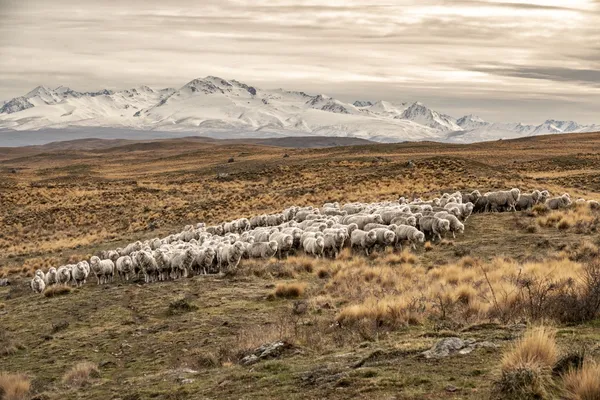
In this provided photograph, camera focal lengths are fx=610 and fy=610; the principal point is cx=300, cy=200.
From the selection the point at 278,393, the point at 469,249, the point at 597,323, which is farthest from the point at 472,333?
the point at 469,249

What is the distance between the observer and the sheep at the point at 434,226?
23141mm

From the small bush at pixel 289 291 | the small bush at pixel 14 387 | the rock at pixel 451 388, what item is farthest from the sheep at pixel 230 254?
the rock at pixel 451 388

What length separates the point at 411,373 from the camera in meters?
7.82

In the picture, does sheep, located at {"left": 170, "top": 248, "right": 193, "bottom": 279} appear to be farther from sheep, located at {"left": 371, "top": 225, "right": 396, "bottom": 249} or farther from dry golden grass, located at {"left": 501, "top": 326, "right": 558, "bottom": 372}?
dry golden grass, located at {"left": 501, "top": 326, "right": 558, "bottom": 372}

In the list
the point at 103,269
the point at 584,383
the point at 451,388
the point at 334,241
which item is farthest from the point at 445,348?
the point at 103,269

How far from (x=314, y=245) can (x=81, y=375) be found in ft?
40.8

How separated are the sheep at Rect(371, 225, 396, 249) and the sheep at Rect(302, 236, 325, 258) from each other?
2.01 metres

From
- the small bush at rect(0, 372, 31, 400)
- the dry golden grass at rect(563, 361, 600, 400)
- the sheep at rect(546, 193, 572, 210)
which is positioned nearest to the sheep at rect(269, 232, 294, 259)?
the sheep at rect(546, 193, 572, 210)

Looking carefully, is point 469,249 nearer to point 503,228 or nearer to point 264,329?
point 503,228

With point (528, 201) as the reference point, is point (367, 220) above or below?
below

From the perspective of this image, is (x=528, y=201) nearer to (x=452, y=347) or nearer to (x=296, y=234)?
(x=296, y=234)

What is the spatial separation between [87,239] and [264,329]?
32.8m

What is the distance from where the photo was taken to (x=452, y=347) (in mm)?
8648

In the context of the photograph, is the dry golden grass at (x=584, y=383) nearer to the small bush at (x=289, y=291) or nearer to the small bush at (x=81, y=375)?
the small bush at (x=81, y=375)
